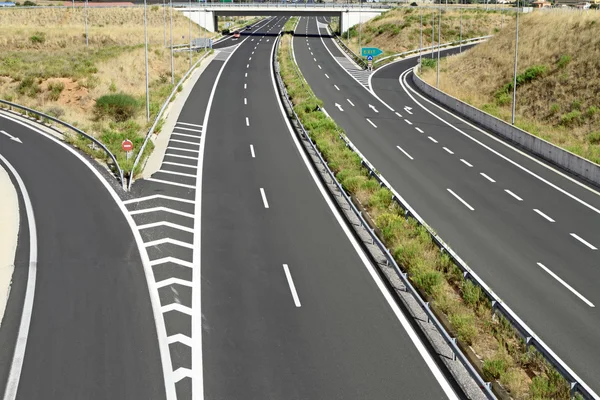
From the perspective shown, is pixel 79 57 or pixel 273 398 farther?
pixel 79 57

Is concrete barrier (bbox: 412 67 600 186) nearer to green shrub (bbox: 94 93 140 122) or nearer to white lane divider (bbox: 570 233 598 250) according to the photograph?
white lane divider (bbox: 570 233 598 250)

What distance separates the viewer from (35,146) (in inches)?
1364

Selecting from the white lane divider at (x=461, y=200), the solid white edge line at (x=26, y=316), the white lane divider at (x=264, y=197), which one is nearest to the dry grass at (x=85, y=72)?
the white lane divider at (x=264, y=197)

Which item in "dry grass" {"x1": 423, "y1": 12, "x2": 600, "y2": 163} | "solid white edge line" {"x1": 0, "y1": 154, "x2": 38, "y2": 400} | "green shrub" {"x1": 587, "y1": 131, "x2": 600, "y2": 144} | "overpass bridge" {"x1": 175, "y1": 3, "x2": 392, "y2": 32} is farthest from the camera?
"overpass bridge" {"x1": 175, "y1": 3, "x2": 392, "y2": 32}

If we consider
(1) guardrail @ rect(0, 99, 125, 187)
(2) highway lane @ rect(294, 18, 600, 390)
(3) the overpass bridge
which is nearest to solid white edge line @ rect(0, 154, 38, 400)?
(1) guardrail @ rect(0, 99, 125, 187)

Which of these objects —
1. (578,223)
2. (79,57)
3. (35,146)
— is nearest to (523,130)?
(578,223)

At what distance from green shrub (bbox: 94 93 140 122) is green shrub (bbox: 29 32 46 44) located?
60.2 m

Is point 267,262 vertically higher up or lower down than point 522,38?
lower down

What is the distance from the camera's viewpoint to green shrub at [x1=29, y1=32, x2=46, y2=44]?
96375 millimetres

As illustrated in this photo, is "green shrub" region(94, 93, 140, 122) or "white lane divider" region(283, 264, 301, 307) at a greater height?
"green shrub" region(94, 93, 140, 122)

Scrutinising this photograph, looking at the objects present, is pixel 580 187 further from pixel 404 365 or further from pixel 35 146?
pixel 35 146

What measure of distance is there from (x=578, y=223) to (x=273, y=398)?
57.6 ft

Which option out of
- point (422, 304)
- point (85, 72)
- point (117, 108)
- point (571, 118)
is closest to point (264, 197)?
point (422, 304)

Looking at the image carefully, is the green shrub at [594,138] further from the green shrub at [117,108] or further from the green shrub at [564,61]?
the green shrub at [117,108]
